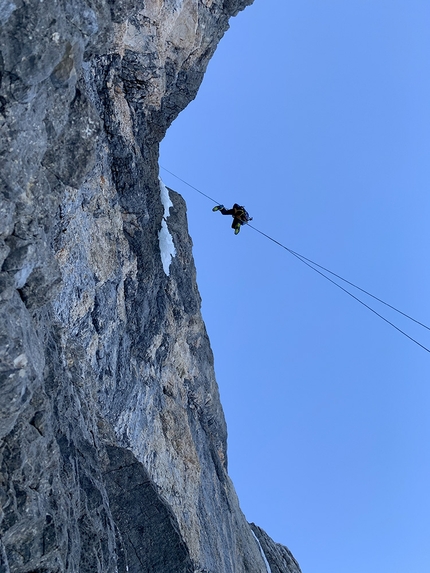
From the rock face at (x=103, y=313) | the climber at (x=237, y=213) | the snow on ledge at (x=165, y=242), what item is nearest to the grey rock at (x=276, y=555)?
the rock face at (x=103, y=313)

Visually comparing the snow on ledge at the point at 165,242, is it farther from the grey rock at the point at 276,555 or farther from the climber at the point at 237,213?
the grey rock at the point at 276,555

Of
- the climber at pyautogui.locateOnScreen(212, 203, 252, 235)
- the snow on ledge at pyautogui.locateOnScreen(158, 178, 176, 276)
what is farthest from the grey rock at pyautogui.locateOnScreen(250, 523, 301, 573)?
the climber at pyautogui.locateOnScreen(212, 203, 252, 235)

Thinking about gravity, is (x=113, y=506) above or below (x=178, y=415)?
below

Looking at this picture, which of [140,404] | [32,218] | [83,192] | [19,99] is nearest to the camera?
[19,99]

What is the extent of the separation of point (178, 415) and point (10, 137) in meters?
13.7

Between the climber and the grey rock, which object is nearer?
the climber

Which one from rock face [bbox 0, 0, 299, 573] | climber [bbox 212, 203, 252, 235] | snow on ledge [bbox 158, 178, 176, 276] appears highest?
climber [bbox 212, 203, 252, 235]

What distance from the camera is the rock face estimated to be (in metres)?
7.02

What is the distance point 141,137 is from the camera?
1645cm

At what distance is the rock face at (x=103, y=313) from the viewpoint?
702cm

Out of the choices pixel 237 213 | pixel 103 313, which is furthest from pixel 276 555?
pixel 103 313

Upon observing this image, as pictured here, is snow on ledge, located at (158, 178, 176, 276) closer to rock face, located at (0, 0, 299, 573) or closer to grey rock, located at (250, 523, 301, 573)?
rock face, located at (0, 0, 299, 573)

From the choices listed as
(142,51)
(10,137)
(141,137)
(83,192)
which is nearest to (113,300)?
(83,192)

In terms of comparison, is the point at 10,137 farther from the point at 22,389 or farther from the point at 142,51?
the point at 142,51
